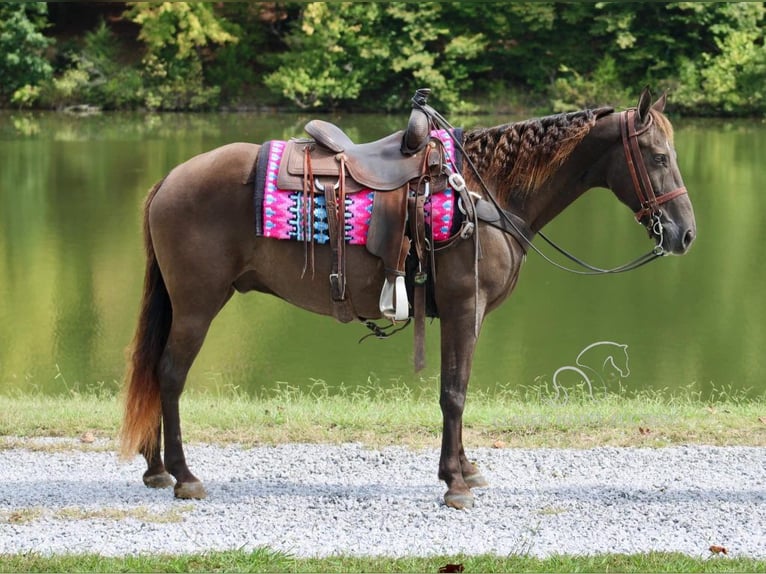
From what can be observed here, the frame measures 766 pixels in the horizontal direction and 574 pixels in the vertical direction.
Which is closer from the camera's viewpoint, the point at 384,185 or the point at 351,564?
the point at 351,564

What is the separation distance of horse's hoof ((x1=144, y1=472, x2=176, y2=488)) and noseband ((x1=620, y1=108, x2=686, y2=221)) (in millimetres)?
2620

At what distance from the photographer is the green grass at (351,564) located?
12.8 ft

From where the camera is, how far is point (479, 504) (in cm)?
480

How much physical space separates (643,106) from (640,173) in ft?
1.00

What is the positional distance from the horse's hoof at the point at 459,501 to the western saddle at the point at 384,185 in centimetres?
86

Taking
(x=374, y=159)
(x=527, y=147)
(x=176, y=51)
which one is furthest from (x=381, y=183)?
(x=176, y=51)

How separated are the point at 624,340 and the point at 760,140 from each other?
16.0 metres

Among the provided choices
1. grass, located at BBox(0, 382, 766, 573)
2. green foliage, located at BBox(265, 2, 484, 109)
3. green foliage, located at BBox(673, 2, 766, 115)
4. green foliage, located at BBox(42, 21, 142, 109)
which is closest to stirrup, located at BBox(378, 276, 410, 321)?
grass, located at BBox(0, 382, 766, 573)

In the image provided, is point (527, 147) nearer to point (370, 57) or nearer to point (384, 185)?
point (384, 185)

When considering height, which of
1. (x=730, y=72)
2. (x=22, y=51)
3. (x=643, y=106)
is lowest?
(x=643, y=106)

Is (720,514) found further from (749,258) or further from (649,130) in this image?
(749,258)

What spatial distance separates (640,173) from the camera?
4707mm

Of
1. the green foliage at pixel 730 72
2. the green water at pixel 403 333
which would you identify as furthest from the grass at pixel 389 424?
the green foliage at pixel 730 72

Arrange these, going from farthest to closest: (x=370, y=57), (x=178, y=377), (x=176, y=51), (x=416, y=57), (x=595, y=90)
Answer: (x=176, y=51)
(x=370, y=57)
(x=416, y=57)
(x=595, y=90)
(x=178, y=377)
